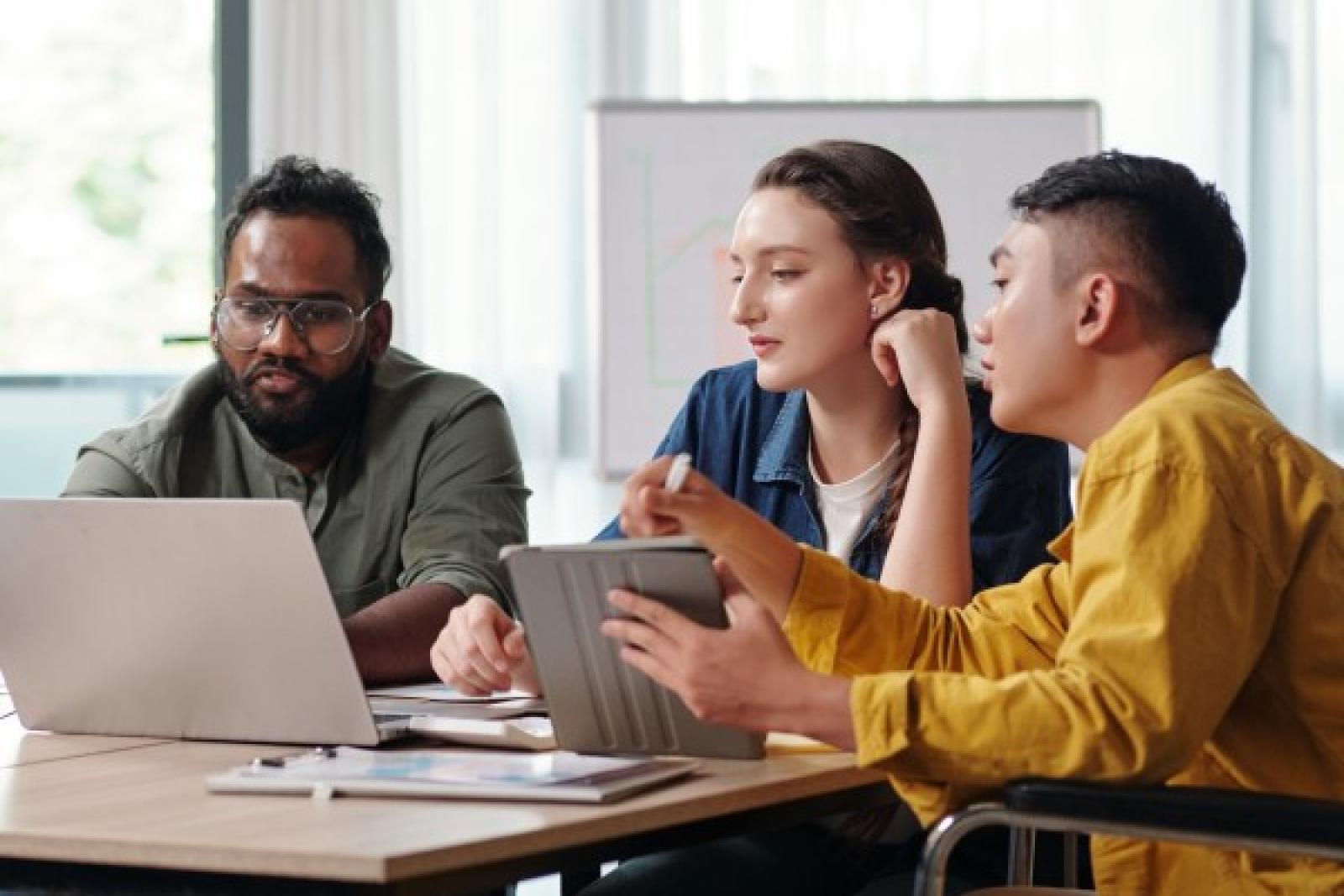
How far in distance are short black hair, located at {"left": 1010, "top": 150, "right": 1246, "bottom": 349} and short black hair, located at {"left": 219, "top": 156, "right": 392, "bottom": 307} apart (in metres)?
1.16

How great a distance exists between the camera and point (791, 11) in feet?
14.4

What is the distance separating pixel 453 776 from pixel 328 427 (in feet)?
3.73

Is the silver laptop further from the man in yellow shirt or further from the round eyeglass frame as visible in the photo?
the round eyeglass frame

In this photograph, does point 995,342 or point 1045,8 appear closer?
point 995,342

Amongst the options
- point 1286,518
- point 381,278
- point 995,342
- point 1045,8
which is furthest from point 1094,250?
point 1045,8

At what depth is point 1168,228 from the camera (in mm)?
1786

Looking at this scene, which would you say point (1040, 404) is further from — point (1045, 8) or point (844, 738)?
point (1045, 8)

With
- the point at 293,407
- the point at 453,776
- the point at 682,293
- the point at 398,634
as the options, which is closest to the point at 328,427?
the point at 293,407

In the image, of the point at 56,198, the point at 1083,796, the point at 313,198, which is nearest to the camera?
the point at 1083,796

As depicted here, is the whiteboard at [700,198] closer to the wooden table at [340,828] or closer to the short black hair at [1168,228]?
the short black hair at [1168,228]

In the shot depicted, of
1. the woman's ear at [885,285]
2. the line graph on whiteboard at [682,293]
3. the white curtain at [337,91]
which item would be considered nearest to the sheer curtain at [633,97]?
the white curtain at [337,91]

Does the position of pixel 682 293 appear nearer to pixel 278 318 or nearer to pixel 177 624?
pixel 278 318

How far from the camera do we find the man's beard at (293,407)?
262 centimetres

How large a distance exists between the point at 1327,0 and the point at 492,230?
182 cm
